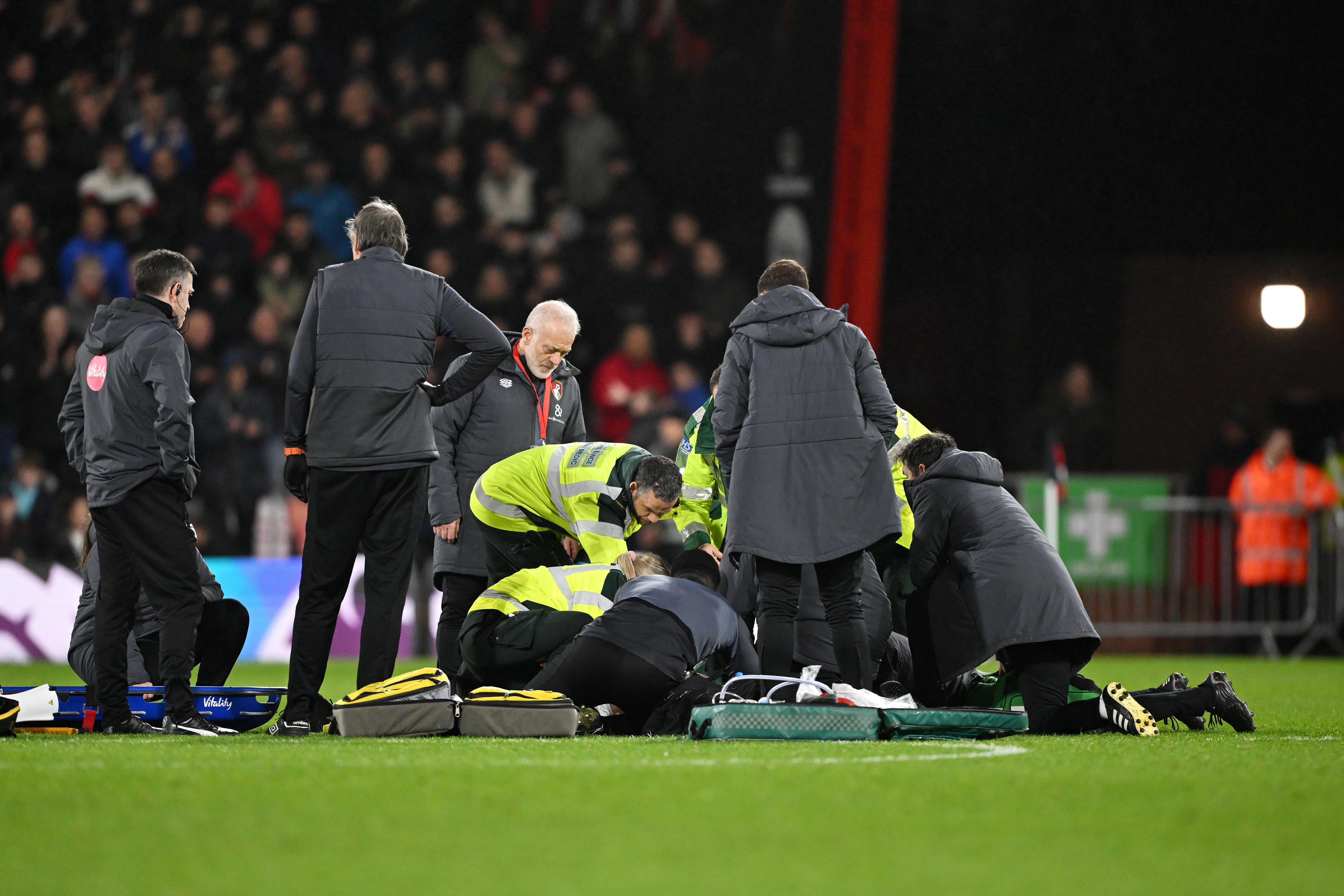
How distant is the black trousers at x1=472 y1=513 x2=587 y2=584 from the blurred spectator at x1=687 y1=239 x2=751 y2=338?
7.33 m

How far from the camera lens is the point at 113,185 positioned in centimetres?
1415

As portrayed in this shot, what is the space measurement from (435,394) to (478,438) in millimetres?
1358

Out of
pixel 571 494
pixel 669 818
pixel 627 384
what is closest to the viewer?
pixel 669 818

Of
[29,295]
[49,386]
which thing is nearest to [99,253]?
[29,295]

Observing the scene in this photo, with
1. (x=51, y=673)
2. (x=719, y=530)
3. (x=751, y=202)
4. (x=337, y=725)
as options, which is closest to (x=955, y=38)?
(x=751, y=202)

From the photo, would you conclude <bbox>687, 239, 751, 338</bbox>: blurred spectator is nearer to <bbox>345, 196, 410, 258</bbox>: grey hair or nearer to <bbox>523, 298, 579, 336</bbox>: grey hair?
<bbox>523, 298, 579, 336</bbox>: grey hair

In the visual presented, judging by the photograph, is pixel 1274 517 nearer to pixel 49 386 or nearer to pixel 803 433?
pixel 803 433

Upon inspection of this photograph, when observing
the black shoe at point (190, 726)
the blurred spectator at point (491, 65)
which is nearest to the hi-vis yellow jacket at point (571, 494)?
the black shoe at point (190, 726)

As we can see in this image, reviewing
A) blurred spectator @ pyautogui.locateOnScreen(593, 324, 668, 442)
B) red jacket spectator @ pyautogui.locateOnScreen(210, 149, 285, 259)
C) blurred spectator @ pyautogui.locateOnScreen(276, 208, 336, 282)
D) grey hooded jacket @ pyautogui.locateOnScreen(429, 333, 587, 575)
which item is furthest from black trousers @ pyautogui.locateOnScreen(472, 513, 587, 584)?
red jacket spectator @ pyautogui.locateOnScreen(210, 149, 285, 259)

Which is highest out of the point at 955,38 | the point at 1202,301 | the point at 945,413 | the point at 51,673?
the point at 955,38

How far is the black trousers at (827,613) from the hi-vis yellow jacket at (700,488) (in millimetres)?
920

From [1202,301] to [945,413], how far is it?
269 centimetres

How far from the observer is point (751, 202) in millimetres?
15672

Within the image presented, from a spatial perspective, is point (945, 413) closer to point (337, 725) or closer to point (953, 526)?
point (953, 526)
